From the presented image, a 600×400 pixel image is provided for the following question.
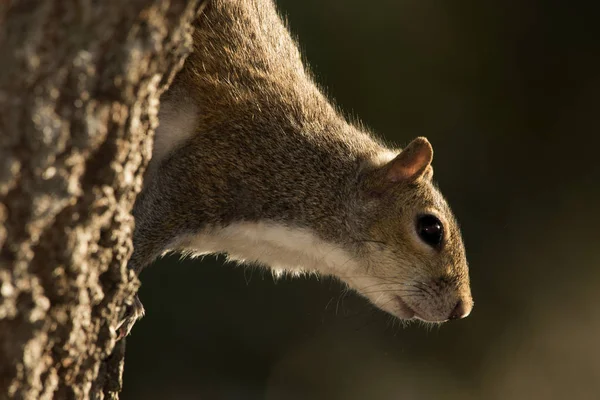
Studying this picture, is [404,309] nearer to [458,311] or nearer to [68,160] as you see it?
[458,311]

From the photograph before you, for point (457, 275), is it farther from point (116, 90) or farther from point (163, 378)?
point (163, 378)

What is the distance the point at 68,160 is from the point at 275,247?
1835mm

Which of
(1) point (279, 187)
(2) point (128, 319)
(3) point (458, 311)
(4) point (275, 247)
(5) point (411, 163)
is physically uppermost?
(5) point (411, 163)

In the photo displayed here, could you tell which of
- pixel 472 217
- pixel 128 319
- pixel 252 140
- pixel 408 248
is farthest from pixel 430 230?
pixel 472 217

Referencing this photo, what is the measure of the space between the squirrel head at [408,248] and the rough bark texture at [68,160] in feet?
5.96

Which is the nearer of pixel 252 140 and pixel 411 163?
pixel 252 140

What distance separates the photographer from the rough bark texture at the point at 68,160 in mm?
1929

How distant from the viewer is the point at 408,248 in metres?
3.98

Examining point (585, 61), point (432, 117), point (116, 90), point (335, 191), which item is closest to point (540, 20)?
point (585, 61)

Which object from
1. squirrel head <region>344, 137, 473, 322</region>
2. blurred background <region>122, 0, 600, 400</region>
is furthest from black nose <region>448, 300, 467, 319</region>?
blurred background <region>122, 0, 600, 400</region>

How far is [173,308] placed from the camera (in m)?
7.62

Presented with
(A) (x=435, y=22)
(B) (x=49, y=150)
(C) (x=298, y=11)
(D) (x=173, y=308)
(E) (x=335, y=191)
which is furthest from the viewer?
(A) (x=435, y=22)

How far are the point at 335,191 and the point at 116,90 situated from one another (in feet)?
6.64

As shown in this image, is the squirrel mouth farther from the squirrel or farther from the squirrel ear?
the squirrel ear
